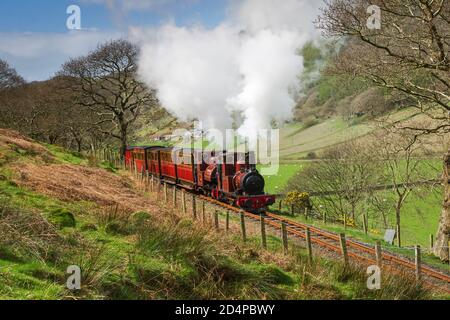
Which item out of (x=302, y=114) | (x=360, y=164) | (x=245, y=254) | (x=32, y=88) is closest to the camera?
(x=245, y=254)

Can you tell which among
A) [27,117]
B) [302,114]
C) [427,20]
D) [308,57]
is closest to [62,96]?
[27,117]

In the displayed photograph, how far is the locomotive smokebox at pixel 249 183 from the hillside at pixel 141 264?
9.28 meters

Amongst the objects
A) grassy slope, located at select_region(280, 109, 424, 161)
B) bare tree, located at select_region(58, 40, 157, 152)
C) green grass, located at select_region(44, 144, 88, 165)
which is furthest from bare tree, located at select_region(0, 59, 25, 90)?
grassy slope, located at select_region(280, 109, 424, 161)

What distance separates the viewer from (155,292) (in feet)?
23.4

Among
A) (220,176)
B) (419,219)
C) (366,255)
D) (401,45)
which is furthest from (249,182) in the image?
(419,219)

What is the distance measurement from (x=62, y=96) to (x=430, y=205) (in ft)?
125

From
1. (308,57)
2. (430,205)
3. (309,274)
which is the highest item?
(308,57)

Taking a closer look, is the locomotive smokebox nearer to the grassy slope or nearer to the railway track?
the railway track

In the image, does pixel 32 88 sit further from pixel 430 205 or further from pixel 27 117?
pixel 430 205

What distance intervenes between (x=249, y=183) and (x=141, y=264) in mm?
12829

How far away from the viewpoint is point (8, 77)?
4934 cm

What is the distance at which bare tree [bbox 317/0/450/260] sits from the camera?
1347cm

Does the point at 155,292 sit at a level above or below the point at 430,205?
above

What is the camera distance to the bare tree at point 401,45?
44.2 ft
